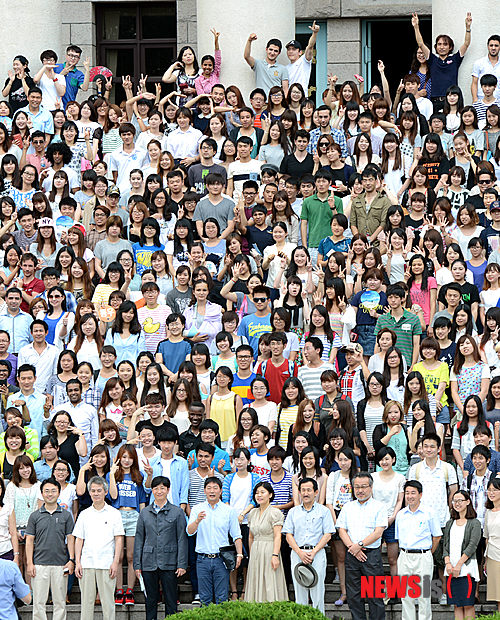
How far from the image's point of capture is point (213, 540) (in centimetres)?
1435

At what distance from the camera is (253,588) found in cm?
1423

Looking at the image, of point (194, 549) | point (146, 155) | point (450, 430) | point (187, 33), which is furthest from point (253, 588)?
point (187, 33)

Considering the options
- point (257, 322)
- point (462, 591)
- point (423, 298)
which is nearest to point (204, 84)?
point (257, 322)

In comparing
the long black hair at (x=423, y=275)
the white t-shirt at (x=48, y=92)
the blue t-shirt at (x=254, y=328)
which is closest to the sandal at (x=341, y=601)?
the blue t-shirt at (x=254, y=328)

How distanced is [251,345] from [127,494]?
2.89 m

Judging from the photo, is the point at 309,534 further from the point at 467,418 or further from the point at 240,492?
the point at 467,418

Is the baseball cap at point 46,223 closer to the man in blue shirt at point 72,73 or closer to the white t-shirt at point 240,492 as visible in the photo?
the man in blue shirt at point 72,73

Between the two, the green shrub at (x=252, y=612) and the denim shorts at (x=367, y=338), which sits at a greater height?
the denim shorts at (x=367, y=338)

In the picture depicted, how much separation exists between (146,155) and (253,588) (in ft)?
28.0

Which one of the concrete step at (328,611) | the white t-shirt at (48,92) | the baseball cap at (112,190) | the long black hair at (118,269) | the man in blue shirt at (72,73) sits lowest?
the concrete step at (328,611)

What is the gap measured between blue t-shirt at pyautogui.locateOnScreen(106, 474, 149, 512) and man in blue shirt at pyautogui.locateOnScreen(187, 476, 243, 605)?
2.92ft

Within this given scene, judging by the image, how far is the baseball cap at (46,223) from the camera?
18.3 meters

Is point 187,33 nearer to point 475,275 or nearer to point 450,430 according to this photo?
point 475,275

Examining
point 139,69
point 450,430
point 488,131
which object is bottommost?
point 450,430
